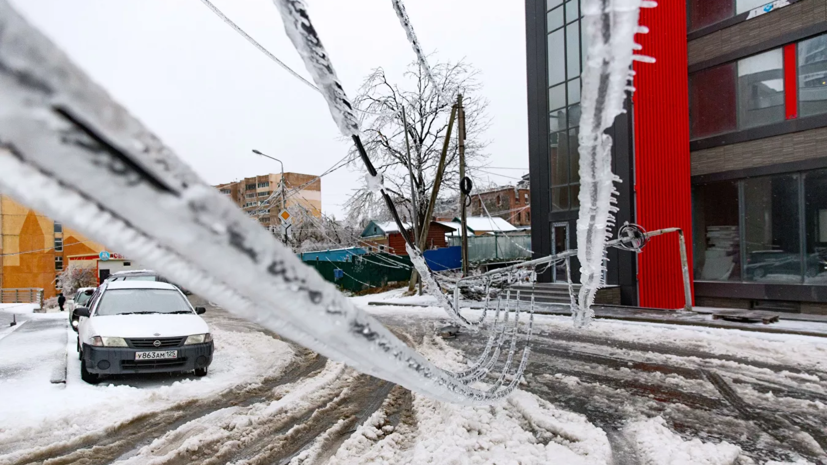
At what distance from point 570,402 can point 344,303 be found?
15.9 ft

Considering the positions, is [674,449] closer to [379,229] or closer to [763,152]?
[763,152]

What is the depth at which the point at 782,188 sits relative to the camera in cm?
1316

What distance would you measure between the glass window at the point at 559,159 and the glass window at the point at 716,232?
4071 millimetres

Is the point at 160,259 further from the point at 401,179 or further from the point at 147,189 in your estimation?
the point at 401,179

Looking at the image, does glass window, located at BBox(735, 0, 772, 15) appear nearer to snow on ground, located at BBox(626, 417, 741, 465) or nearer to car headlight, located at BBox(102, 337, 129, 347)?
snow on ground, located at BBox(626, 417, 741, 465)

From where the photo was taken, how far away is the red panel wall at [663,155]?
14.5 metres

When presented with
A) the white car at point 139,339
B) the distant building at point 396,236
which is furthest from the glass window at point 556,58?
the distant building at point 396,236

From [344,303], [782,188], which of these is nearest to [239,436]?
[344,303]

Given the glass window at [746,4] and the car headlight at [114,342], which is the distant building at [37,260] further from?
the glass window at [746,4]

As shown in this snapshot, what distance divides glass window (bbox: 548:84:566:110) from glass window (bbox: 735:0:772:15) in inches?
209

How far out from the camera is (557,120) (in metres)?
17.1

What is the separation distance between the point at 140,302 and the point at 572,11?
15.7m

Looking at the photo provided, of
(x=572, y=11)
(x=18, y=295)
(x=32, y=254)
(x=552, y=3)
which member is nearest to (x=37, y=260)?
(x=32, y=254)

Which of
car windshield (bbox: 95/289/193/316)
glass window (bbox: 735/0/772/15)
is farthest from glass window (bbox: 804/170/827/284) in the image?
car windshield (bbox: 95/289/193/316)
